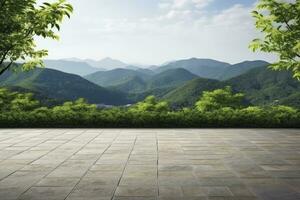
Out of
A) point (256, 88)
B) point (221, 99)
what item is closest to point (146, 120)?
point (221, 99)

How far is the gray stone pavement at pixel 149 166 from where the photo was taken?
660cm

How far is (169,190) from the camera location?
6723mm

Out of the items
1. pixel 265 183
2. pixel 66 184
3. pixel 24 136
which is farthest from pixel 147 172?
pixel 24 136

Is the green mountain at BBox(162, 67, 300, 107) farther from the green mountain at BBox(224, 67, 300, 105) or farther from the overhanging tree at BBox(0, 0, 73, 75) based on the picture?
the overhanging tree at BBox(0, 0, 73, 75)

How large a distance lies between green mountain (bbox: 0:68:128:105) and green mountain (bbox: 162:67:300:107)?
98.6ft

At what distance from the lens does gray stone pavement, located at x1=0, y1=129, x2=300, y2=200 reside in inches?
260

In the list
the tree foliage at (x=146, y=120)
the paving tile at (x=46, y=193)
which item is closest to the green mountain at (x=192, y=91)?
the tree foliage at (x=146, y=120)

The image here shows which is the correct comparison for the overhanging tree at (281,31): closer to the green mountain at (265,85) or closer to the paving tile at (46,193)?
the paving tile at (46,193)

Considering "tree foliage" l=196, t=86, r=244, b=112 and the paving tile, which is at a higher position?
"tree foliage" l=196, t=86, r=244, b=112

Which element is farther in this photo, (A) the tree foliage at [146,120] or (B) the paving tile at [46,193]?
(A) the tree foliage at [146,120]

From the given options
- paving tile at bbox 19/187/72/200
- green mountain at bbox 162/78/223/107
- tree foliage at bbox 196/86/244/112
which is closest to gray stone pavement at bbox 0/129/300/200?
paving tile at bbox 19/187/72/200

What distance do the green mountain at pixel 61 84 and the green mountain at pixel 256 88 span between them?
98.6ft

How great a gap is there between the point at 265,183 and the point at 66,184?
3.77 metres

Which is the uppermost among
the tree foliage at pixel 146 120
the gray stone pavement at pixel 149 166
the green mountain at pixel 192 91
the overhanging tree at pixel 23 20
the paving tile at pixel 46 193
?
the green mountain at pixel 192 91
